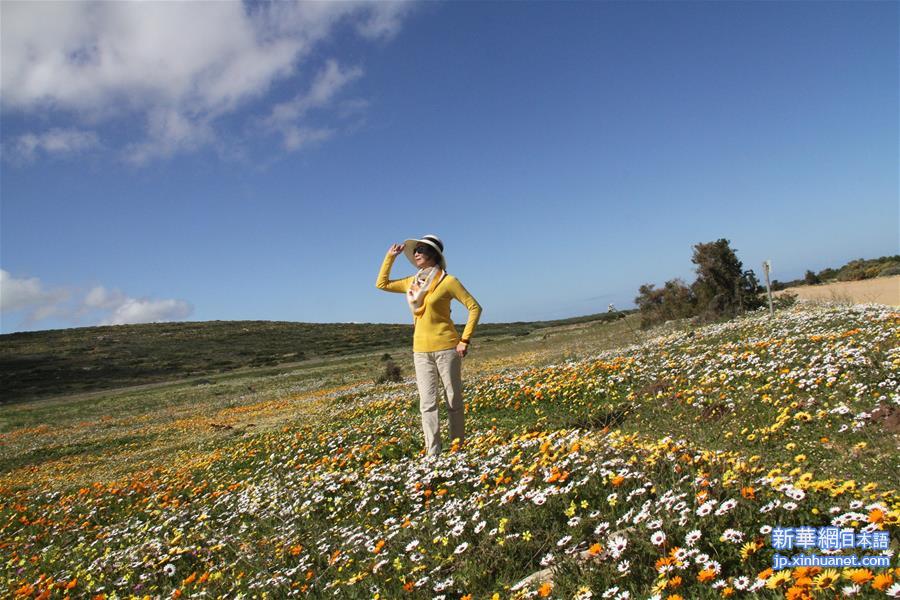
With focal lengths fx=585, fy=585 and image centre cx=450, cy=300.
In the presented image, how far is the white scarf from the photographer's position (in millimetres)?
7871

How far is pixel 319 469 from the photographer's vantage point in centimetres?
903

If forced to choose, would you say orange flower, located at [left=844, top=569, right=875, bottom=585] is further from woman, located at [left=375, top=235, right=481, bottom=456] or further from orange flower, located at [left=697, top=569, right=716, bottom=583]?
woman, located at [left=375, top=235, right=481, bottom=456]

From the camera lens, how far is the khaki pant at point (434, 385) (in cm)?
769

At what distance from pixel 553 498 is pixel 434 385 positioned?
10.5 ft

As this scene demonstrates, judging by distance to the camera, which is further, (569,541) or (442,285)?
(442,285)

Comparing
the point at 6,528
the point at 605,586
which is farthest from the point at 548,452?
the point at 6,528

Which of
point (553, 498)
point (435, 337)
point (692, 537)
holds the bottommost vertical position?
point (553, 498)

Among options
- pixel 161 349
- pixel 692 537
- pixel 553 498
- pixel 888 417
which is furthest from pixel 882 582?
pixel 161 349

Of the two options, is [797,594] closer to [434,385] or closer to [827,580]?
[827,580]

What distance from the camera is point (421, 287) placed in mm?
7898

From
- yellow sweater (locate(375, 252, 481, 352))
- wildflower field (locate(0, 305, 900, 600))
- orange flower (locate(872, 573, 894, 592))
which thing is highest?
yellow sweater (locate(375, 252, 481, 352))

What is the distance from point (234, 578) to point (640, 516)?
3.74 meters

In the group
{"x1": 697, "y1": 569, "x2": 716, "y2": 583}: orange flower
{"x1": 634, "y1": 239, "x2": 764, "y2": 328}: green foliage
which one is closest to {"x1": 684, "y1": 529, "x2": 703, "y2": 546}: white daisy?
{"x1": 697, "y1": 569, "x2": 716, "y2": 583}: orange flower

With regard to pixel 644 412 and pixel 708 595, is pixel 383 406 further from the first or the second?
pixel 708 595
